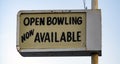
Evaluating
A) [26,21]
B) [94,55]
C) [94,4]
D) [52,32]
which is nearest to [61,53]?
[52,32]

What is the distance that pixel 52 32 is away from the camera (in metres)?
6.02

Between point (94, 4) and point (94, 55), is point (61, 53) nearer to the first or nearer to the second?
point (94, 55)

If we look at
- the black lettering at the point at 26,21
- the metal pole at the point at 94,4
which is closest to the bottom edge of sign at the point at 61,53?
the black lettering at the point at 26,21

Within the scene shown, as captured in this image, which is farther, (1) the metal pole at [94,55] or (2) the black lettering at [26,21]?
(2) the black lettering at [26,21]

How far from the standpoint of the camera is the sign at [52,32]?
5.94 meters

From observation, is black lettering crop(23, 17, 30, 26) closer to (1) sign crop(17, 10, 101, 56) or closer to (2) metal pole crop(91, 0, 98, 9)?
(1) sign crop(17, 10, 101, 56)

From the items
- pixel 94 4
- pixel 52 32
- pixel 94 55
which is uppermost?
pixel 94 4

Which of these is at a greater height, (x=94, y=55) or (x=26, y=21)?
(x=26, y=21)

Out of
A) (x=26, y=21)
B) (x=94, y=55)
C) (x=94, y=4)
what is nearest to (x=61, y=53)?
(x=94, y=55)

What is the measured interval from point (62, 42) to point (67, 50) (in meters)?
0.16

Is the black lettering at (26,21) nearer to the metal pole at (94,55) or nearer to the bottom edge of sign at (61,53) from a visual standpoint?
the bottom edge of sign at (61,53)

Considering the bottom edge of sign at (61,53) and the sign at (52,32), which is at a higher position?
the sign at (52,32)

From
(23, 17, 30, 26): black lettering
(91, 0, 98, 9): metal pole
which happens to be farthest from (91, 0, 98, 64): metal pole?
(23, 17, 30, 26): black lettering

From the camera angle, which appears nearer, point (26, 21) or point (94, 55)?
point (94, 55)
